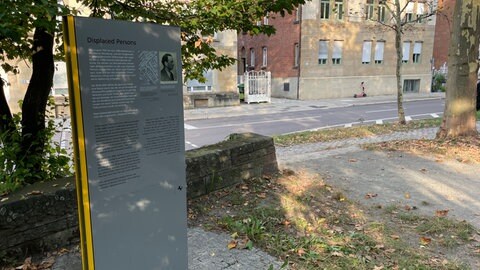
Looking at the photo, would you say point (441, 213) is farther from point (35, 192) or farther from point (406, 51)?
point (406, 51)

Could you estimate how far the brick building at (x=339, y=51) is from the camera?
27.9m

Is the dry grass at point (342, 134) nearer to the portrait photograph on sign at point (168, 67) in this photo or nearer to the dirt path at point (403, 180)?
the dirt path at point (403, 180)

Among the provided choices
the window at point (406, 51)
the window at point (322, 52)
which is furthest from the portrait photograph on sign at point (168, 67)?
the window at point (406, 51)

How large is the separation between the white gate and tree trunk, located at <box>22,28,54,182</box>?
21544 mm

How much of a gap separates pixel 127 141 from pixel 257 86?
23.8 m

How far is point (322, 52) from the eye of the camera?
2864 centimetres

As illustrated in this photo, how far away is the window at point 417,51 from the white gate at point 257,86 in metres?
14.9

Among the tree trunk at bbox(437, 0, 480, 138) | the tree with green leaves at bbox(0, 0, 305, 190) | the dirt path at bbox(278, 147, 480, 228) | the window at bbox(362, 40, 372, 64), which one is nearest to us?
the tree with green leaves at bbox(0, 0, 305, 190)

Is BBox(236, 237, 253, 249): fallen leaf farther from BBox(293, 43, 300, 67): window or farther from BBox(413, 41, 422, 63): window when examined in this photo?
BBox(413, 41, 422, 63): window

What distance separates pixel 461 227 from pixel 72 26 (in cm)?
451

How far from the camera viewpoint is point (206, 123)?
17422mm

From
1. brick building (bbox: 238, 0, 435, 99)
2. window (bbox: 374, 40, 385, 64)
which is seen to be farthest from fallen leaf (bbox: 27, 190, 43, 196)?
window (bbox: 374, 40, 385, 64)

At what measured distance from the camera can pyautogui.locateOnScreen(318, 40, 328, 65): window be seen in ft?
93.4

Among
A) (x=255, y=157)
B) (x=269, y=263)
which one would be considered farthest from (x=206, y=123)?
(x=269, y=263)
